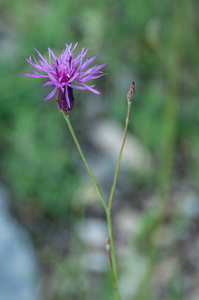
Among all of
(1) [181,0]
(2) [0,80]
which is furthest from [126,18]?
(2) [0,80]

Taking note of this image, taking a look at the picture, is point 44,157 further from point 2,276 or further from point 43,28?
point 43,28

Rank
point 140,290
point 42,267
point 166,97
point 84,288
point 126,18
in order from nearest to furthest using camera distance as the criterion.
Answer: point 140,290
point 84,288
point 42,267
point 166,97
point 126,18

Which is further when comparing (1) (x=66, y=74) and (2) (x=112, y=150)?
(2) (x=112, y=150)

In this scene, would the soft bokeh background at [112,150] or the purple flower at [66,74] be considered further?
the soft bokeh background at [112,150]

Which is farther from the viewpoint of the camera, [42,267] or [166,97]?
[166,97]

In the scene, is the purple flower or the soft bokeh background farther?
the soft bokeh background

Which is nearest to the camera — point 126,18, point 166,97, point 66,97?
point 66,97

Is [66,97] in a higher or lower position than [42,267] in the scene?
higher

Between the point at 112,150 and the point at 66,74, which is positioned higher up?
the point at 112,150
